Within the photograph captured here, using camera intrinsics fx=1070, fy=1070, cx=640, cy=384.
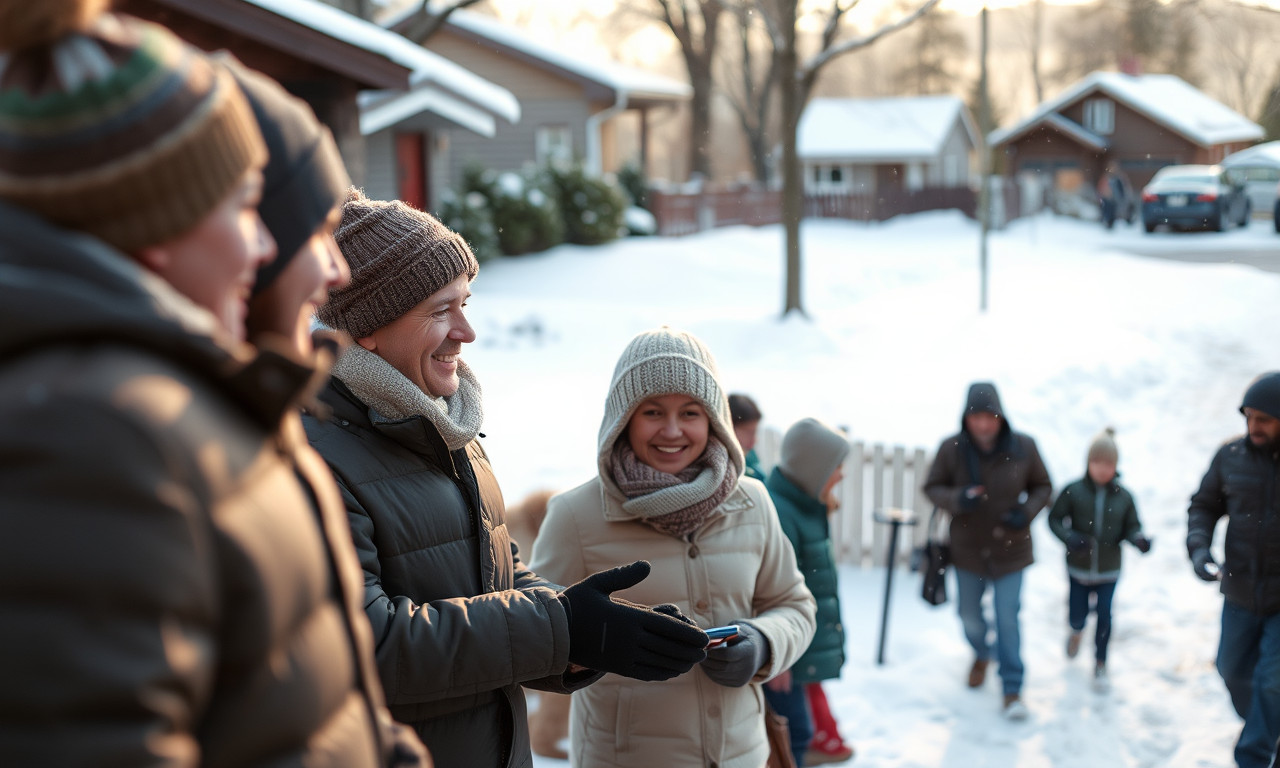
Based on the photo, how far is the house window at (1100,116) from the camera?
23.4 m

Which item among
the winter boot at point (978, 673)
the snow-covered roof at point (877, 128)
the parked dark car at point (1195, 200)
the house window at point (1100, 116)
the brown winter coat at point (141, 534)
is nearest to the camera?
the brown winter coat at point (141, 534)

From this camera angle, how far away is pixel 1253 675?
4559 mm

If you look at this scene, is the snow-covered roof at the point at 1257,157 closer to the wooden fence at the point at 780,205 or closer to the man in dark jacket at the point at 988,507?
the man in dark jacket at the point at 988,507

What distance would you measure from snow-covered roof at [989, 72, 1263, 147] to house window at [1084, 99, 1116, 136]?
0.81 feet

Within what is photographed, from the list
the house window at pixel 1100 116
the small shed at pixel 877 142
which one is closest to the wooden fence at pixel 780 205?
the small shed at pixel 877 142

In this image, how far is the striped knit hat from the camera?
97cm

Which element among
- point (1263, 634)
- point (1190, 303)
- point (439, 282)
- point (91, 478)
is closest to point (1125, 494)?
point (1263, 634)

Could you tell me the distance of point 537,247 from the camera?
19.6 metres

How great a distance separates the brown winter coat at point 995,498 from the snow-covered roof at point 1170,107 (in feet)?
19.8

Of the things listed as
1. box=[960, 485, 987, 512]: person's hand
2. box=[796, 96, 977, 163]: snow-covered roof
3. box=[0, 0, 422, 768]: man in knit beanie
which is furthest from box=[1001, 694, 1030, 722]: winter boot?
box=[796, 96, 977, 163]: snow-covered roof

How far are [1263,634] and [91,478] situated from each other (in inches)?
194

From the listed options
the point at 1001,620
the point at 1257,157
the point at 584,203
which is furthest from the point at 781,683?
the point at 584,203

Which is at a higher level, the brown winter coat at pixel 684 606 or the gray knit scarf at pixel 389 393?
the gray knit scarf at pixel 389 393

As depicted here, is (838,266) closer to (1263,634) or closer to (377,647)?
(1263,634)
